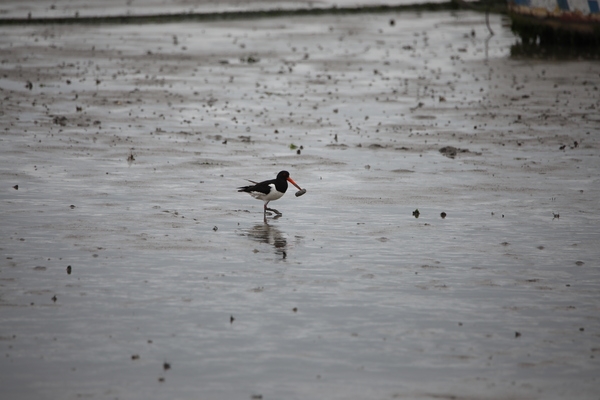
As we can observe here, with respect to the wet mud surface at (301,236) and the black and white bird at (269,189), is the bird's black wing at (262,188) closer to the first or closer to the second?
the black and white bird at (269,189)

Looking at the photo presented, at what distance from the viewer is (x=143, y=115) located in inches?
917

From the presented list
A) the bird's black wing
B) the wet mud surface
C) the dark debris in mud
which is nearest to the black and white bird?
the bird's black wing

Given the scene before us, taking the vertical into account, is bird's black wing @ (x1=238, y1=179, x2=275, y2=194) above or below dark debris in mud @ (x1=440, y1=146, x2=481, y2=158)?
below

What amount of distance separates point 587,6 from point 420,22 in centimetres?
1227

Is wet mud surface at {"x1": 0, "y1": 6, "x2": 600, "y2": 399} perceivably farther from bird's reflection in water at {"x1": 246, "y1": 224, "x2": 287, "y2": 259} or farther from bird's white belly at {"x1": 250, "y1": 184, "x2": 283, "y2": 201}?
bird's white belly at {"x1": 250, "y1": 184, "x2": 283, "y2": 201}

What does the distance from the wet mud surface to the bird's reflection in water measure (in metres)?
0.07

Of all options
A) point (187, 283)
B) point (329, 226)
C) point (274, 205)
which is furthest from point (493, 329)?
point (274, 205)

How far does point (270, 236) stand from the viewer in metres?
13.9

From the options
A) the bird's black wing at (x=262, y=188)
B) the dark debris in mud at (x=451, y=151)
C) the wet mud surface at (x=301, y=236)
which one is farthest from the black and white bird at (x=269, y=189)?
the dark debris in mud at (x=451, y=151)

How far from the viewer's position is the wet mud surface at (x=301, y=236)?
9125mm

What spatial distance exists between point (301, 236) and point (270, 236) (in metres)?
0.46

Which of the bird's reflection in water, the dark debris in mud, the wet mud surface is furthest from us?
the dark debris in mud

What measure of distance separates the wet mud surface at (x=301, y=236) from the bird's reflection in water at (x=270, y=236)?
0.23ft

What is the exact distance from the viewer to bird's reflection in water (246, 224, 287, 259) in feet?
43.5
